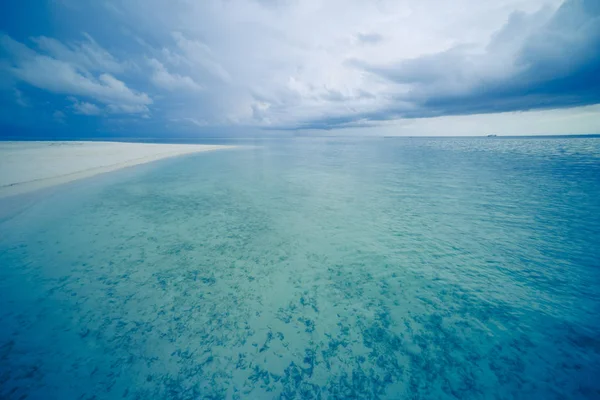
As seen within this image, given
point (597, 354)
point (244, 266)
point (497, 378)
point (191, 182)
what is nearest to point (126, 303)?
point (244, 266)

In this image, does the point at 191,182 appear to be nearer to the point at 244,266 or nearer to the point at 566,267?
the point at 244,266

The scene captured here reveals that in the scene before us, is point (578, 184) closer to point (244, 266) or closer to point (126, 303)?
point (244, 266)

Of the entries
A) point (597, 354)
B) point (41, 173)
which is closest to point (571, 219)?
point (597, 354)

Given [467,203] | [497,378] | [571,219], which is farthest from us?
[467,203]

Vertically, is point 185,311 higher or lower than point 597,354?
higher

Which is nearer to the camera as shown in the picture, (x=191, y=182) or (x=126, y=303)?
(x=126, y=303)

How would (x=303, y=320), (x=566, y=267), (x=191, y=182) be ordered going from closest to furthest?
(x=303, y=320)
(x=566, y=267)
(x=191, y=182)
